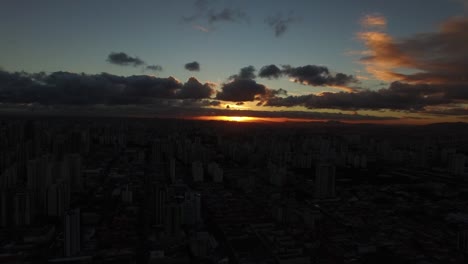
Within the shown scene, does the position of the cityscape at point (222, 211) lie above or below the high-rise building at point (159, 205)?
below

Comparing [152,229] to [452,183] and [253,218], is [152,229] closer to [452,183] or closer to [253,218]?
[253,218]

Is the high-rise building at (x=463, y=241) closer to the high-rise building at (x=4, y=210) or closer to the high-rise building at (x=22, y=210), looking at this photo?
the high-rise building at (x=22, y=210)

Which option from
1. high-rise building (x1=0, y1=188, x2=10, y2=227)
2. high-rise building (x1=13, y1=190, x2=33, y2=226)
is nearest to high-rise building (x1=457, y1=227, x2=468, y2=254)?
high-rise building (x1=13, y1=190, x2=33, y2=226)

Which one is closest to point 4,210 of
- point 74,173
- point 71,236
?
point 71,236

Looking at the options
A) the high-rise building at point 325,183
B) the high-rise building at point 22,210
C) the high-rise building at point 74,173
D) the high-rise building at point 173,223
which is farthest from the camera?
the high-rise building at point 74,173

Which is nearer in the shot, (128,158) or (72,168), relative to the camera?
(72,168)

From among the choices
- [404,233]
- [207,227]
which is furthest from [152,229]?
[404,233]

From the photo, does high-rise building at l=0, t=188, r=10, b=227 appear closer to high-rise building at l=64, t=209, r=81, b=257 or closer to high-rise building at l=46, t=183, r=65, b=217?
high-rise building at l=46, t=183, r=65, b=217

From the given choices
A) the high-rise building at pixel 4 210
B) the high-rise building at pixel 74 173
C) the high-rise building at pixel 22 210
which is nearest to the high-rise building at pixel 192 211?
the high-rise building at pixel 22 210
